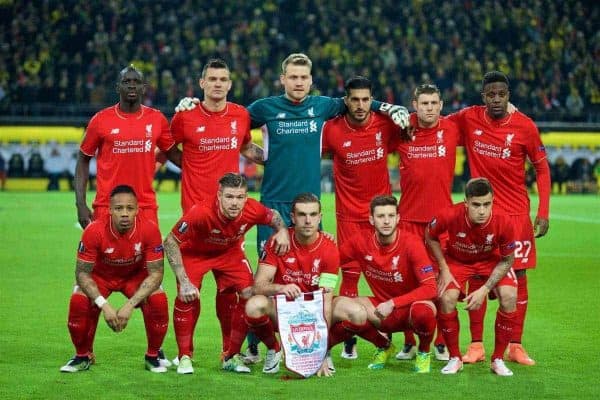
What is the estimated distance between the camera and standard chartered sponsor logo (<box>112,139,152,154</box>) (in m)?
7.84

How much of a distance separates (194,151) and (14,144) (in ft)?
63.9

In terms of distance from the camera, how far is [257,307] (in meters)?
7.23

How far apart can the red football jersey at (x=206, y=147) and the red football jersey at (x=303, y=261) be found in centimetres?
75

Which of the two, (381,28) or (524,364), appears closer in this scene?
(524,364)

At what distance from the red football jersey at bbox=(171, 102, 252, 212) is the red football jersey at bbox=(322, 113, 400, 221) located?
2.45 feet

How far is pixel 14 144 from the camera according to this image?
86.4 ft

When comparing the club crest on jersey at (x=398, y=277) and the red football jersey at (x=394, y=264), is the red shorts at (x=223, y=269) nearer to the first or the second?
the red football jersey at (x=394, y=264)

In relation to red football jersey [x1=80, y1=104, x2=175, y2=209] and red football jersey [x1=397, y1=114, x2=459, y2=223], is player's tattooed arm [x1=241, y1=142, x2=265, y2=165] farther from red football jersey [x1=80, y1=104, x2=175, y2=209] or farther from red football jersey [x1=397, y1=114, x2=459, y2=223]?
red football jersey [x1=397, y1=114, x2=459, y2=223]

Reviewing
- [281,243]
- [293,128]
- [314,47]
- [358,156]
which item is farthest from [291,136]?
[314,47]

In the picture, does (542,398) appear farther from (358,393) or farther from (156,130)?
(156,130)

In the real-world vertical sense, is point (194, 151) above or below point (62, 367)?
above

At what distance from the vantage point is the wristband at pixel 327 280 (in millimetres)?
7316

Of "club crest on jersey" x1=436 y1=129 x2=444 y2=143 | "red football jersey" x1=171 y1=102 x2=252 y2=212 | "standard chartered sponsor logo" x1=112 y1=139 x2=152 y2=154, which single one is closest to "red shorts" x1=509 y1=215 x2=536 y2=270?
"club crest on jersey" x1=436 y1=129 x2=444 y2=143

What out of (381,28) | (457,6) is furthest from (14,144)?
(457,6)
